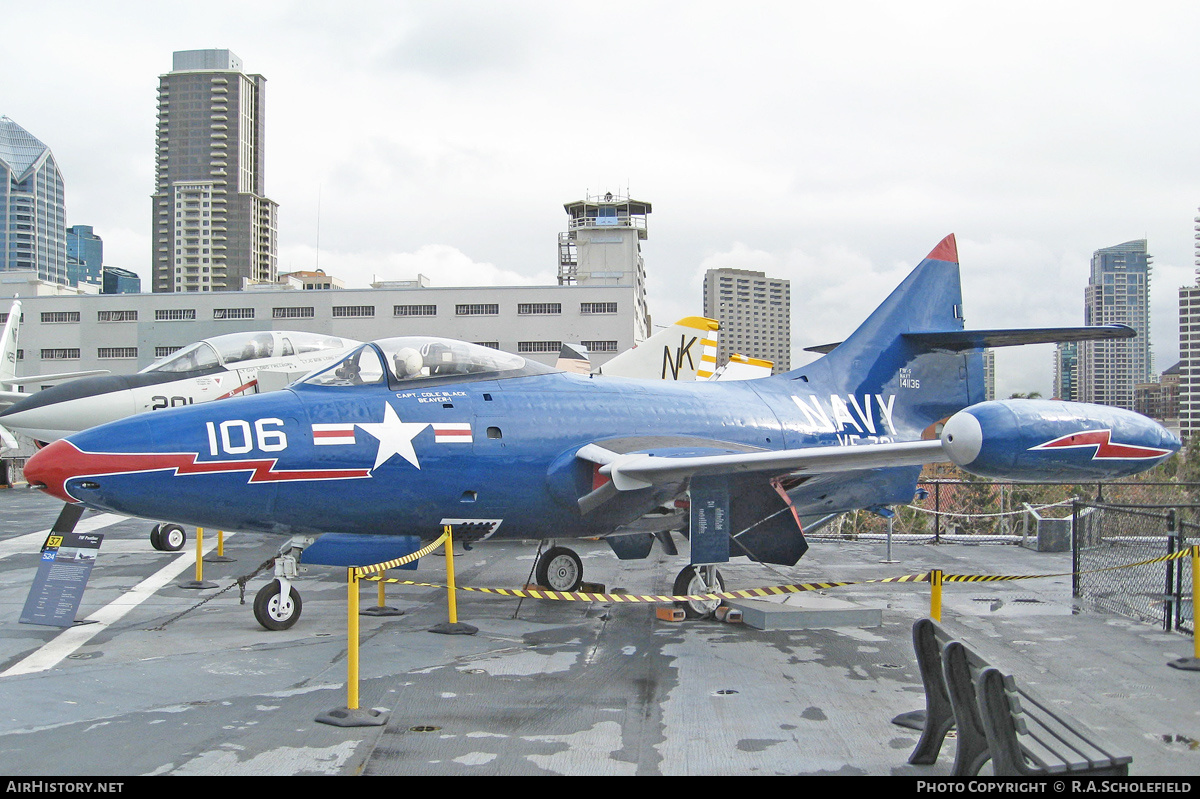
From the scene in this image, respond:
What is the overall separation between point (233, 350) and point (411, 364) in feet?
21.6

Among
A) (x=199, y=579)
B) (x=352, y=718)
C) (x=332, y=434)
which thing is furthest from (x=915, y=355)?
(x=199, y=579)

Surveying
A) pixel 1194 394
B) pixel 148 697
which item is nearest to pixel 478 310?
pixel 148 697

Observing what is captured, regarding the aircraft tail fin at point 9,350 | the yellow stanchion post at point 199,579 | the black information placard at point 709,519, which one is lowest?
the yellow stanchion post at point 199,579

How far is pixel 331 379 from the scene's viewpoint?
8.29 m

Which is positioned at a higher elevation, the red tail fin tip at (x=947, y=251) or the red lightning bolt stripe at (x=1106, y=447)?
the red tail fin tip at (x=947, y=251)

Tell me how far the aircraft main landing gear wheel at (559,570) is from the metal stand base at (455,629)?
2.23m

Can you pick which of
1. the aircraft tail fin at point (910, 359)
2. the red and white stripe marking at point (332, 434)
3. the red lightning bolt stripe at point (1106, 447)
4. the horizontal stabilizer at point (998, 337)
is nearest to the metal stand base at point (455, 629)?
the red and white stripe marking at point (332, 434)

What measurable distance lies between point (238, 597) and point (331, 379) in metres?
3.85

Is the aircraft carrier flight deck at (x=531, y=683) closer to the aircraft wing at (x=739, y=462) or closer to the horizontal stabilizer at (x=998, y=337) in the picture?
the aircraft wing at (x=739, y=462)

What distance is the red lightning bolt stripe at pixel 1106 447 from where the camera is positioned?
5.69 metres

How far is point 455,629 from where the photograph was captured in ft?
28.0

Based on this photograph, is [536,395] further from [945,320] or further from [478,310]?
[478,310]
